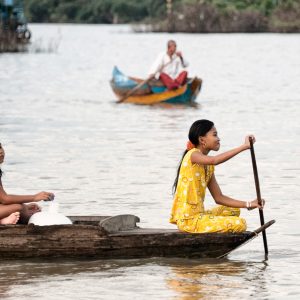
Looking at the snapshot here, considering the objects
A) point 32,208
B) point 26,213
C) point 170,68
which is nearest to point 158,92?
point 170,68

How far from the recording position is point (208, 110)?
25.4 meters

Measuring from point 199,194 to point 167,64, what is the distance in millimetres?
14390

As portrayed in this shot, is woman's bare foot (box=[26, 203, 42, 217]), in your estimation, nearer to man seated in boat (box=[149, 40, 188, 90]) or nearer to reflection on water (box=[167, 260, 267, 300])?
reflection on water (box=[167, 260, 267, 300])

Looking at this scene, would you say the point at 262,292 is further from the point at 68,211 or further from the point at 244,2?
the point at 244,2

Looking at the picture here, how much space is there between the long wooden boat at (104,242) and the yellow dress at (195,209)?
0.18 feet

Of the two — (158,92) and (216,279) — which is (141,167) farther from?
(158,92)

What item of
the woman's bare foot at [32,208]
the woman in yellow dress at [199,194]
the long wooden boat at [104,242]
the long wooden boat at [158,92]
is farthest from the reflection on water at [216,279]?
the long wooden boat at [158,92]

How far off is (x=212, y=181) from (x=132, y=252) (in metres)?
0.76

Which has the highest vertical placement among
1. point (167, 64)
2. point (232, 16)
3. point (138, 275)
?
point (138, 275)

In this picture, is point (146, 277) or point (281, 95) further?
point (281, 95)

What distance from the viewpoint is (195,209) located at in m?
9.52

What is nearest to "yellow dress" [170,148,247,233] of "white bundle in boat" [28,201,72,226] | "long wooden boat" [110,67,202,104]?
"white bundle in boat" [28,201,72,226]

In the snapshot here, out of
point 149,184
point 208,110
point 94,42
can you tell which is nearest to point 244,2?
point 94,42

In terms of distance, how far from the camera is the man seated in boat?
2350cm
